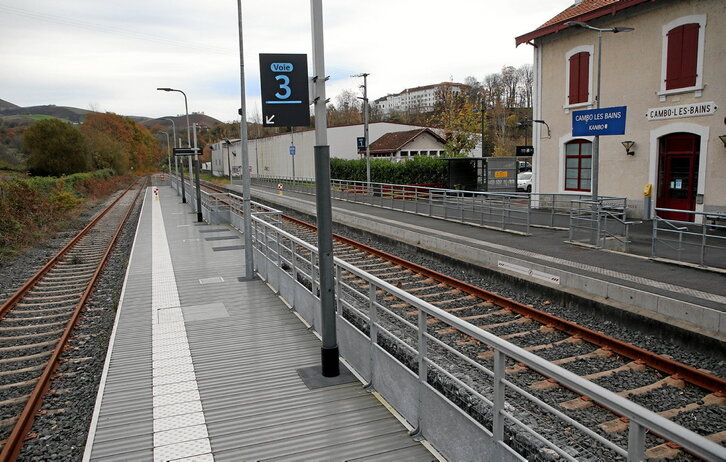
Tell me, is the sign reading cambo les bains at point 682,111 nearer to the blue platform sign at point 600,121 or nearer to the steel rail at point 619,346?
the blue platform sign at point 600,121

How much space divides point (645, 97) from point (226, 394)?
18.2 metres

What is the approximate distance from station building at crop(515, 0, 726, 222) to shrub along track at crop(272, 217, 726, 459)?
35.8ft

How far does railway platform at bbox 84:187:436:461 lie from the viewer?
4789 mm

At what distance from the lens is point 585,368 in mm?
7484

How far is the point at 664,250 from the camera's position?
536 inches

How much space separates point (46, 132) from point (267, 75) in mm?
63907

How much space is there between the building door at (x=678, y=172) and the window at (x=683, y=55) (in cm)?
151

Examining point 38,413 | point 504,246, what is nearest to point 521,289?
point 504,246

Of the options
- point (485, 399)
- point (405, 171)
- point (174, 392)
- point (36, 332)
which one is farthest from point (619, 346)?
point (405, 171)

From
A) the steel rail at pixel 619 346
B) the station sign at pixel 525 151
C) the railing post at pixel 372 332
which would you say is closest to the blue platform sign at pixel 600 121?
the steel rail at pixel 619 346

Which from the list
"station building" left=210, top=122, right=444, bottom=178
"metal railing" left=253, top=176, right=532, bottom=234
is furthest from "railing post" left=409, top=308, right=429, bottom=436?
"station building" left=210, top=122, right=444, bottom=178

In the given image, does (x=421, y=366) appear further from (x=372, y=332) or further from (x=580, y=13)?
(x=580, y=13)

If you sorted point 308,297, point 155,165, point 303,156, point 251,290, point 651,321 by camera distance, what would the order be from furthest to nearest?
1. point 155,165
2. point 303,156
3. point 251,290
4. point 651,321
5. point 308,297

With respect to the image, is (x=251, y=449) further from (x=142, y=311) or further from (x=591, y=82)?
(x=591, y=82)
